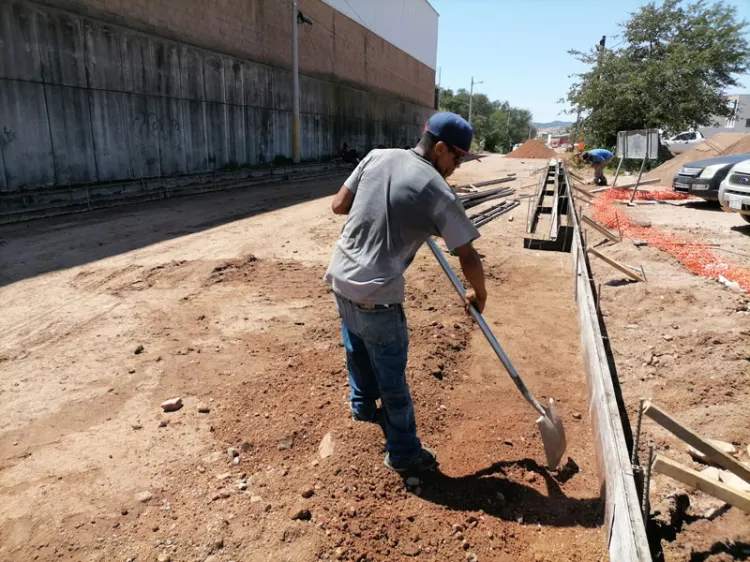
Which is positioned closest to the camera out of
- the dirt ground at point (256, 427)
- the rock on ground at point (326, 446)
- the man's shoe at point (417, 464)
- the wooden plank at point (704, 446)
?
the wooden plank at point (704, 446)

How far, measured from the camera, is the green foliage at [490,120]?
70.9 metres

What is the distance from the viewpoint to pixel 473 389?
4188 millimetres

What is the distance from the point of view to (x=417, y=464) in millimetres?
2990

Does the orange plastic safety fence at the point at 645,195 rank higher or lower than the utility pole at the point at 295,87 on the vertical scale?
lower

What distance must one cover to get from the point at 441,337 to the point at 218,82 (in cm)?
1538

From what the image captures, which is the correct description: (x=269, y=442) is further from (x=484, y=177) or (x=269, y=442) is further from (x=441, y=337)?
(x=484, y=177)

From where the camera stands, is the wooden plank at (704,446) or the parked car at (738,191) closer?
the wooden plank at (704,446)

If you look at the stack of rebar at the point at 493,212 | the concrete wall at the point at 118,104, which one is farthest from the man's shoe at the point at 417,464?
the concrete wall at the point at 118,104

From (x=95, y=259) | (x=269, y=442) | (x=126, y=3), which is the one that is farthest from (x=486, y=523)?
(x=126, y=3)

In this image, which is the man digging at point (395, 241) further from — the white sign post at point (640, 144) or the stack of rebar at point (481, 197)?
the white sign post at point (640, 144)

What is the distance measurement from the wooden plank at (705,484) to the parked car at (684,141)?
93.2 ft

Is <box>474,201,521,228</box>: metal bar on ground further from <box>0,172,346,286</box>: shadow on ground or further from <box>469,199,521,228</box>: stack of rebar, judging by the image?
<box>0,172,346,286</box>: shadow on ground

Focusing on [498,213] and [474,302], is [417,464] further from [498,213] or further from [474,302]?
[498,213]

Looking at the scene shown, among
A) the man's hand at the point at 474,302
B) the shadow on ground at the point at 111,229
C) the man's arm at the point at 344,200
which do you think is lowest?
the shadow on ground at the point at 111,229
